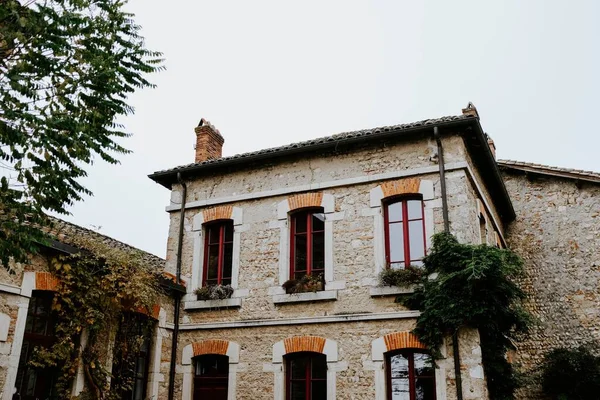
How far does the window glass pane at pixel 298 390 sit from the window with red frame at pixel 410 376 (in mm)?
1626

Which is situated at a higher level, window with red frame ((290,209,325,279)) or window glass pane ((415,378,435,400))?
window with red frame ((290,209,325,279))

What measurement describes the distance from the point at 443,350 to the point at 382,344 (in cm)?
104

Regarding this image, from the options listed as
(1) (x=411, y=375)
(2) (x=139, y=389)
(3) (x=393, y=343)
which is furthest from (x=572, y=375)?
(2) (x=139, y=389)

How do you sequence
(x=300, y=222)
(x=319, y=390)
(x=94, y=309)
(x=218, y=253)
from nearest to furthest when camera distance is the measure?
(x=94, y=309) < (x=319, y=390) < (x=300, y=222) < (x=218, y=253)

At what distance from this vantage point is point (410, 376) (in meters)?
9.72

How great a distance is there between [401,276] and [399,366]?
153 cm

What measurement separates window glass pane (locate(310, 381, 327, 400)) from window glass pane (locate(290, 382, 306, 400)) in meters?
0.19

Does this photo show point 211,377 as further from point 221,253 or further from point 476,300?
point 476,300

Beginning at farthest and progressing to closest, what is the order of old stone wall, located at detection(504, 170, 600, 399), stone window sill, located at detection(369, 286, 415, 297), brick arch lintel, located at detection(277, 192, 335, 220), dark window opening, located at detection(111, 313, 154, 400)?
old stone wall, located at detection(504, 170, 600, 399) → brick arch lintel, located at detection(277, 192, 335, 220) → dark window opening, located at detection(111, 313, 154, 400) → stone window sill, located at detection(369, 286, 415, 297)

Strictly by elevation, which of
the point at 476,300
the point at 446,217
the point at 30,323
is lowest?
the point at 30,323

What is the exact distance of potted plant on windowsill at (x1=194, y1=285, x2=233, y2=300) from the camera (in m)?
11.6

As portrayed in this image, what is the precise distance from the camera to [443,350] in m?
9.43

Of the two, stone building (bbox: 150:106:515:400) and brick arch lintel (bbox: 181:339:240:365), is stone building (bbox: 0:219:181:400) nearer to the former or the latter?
brick arch lintel (bbox: 181:339:240:365)

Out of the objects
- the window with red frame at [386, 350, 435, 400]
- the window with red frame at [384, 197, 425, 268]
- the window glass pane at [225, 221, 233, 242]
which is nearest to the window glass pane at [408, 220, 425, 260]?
the window with red frame at [384, 197, 425, 268]
